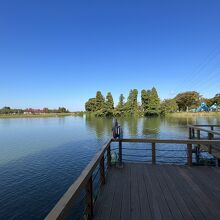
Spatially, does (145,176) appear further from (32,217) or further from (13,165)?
(13,165)

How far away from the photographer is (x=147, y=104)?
53844 millimetres

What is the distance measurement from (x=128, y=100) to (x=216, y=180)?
175 ft

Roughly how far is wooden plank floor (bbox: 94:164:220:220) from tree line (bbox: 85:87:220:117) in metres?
49.2

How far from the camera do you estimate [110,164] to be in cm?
470

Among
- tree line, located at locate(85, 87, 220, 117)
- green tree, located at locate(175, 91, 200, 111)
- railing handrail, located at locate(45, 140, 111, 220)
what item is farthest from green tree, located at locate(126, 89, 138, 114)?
railing handrail, located at locate(45, 140, 111, 220)

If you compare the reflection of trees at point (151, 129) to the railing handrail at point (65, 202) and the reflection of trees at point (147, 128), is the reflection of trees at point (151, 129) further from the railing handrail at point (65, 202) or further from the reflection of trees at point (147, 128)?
the railing handrail at point (65, 202)

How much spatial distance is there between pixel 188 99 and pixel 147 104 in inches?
496

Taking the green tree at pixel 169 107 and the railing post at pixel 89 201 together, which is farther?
the green tree at pixel 169 107

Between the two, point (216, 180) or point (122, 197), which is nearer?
point (122, 197)

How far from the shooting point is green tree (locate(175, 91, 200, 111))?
54500 millimetres

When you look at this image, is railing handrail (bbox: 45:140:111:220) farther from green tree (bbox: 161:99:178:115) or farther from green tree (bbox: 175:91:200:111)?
green tree (bbox: 175:91:200:111)

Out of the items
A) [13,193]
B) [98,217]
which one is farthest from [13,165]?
[98,217]

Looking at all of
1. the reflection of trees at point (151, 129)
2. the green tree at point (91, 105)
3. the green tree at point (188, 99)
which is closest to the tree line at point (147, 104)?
the green tree at point (188, 99)

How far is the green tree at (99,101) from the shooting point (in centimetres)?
5872
